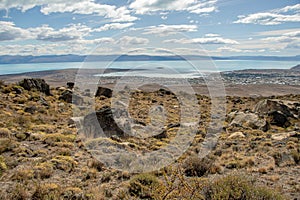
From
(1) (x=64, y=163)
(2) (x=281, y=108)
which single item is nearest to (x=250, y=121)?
(2) (x=281, y=108)

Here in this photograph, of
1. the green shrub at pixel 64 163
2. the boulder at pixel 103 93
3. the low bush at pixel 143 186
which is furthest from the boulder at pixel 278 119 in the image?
the boulder at pixel 103 93

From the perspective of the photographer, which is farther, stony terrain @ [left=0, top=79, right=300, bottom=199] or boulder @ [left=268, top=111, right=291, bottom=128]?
boulder @ [left=268, top=111, right=291, bottom=128]

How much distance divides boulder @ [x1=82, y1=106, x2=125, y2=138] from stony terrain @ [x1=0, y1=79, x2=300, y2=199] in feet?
0.20

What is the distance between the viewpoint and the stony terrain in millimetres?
6969

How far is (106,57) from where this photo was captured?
41.3ft

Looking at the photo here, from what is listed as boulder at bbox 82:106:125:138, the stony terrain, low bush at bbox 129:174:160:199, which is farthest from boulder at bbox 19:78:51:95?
low bush at bbox 129:174:160:199

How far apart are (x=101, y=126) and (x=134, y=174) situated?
770 cm

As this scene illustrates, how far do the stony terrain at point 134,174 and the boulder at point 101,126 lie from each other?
0.20ft

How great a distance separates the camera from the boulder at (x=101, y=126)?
1625 cm

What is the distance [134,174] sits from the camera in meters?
9.50

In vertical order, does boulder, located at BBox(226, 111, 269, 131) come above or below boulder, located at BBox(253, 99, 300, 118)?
below

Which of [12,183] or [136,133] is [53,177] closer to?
[12,183]

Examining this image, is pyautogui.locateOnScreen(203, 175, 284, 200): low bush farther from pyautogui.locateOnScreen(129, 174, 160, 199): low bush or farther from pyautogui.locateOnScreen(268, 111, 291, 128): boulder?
pyautogui.locateOnScreen(268, 111, 291, 128): boulder

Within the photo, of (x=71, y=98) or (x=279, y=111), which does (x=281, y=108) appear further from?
(x=71, y=98)
